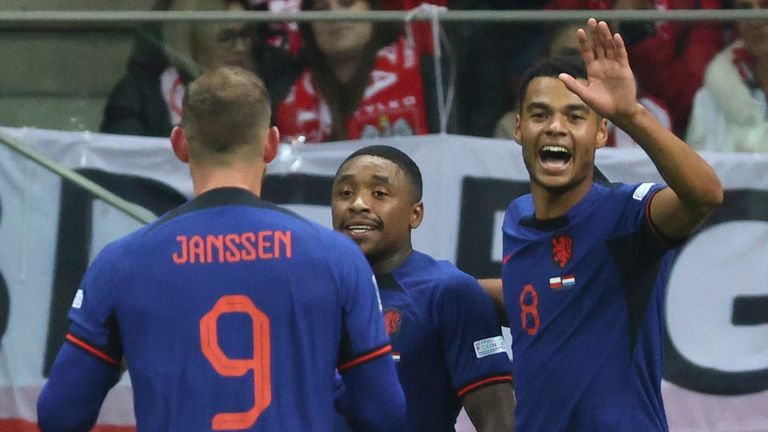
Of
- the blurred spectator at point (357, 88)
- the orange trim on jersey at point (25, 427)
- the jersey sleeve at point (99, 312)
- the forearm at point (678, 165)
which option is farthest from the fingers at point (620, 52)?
the orange trim on jersey at point (25, 427)

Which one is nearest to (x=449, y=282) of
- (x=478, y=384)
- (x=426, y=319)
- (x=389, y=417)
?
(x=426, y=319)

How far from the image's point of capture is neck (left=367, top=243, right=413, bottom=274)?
16.6 ft

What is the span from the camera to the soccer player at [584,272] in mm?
4441

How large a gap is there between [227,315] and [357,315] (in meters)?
0.33

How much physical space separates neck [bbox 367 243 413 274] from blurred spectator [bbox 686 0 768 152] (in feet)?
5.87

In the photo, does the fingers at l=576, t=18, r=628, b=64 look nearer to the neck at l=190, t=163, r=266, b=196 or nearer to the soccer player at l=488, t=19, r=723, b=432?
the soccer player at l=488, t=19, r=723, b=432

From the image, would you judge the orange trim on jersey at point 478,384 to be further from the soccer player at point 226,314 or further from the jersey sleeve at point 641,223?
the soccer player at point 226,314

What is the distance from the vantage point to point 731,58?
6.32m

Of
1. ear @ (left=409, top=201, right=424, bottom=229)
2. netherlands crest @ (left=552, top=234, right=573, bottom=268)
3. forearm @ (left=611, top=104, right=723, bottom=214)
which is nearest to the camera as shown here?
forearm @ (left=611, top=104, right=723, bottom=214)

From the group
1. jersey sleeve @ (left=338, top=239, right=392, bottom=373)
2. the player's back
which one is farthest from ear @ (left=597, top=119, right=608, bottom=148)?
the player's back

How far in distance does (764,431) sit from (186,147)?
3.40m

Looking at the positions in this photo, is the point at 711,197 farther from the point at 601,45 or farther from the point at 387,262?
the point at 387,262

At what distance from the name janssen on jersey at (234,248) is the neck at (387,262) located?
139 centimetres

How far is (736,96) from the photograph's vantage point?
6.31 m
